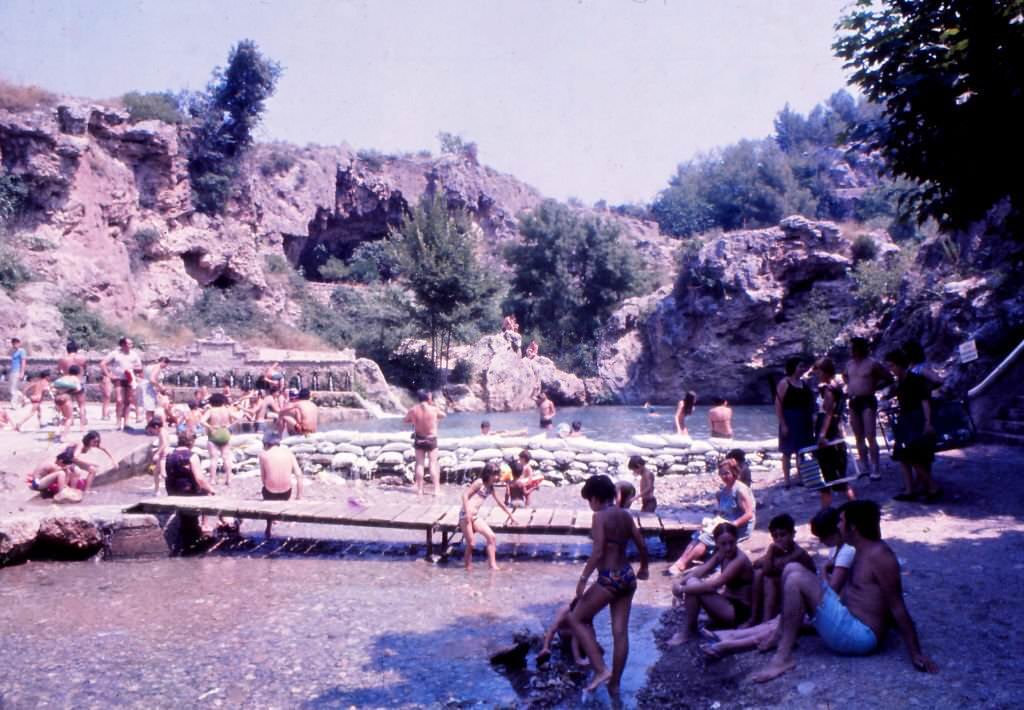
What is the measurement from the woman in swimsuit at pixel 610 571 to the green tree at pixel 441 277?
25427 mm

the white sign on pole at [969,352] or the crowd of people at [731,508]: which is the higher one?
the white sign on pole at [969,352]

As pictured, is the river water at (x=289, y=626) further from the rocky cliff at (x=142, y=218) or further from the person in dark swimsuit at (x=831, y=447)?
the rocky cliff at (x=142, y=218)

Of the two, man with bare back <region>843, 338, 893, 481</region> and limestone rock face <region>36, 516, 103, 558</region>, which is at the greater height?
man with bare back <region>843, 338, 893, 481</region>

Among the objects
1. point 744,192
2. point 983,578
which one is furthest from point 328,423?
point 744,192

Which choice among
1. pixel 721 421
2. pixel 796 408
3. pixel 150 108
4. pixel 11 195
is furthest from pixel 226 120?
pixel 796 408

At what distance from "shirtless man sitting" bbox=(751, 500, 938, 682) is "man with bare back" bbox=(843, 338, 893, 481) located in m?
3.63

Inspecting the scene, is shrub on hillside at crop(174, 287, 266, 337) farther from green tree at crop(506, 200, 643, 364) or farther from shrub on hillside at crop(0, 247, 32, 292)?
green tree at crop(506, 200, 643, 364)

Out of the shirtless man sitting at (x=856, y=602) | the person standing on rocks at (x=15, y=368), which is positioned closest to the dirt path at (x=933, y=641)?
the shirtless man sitting at (x=856, y=602)

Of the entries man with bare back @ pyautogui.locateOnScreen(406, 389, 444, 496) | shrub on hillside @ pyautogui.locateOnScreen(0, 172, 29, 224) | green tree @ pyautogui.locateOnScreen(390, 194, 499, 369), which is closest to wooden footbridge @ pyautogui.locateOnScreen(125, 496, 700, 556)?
man with bare back @ pyautogui.locateOnScreen(406, 389, 444, 496)

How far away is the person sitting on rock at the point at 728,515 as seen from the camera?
22.5 feet

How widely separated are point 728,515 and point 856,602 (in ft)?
9.40

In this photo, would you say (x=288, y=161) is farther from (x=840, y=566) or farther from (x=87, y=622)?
(x=840, y=566)

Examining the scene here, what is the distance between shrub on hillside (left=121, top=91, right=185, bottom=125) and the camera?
31.5 meters

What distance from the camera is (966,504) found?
7098 millimetres
